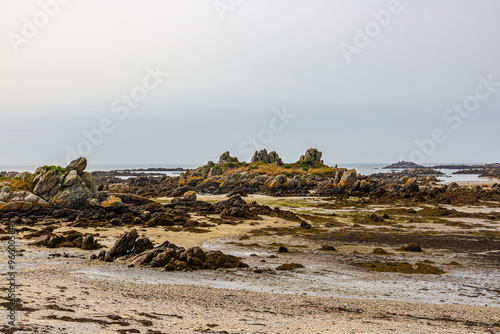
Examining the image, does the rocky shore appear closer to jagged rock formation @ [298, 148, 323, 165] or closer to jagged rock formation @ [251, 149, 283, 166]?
jagged rock formation @ [298, 148, 323, 165]

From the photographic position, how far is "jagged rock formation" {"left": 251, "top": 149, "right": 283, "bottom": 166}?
12406 cm

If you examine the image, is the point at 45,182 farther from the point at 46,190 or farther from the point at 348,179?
the point at 348,179

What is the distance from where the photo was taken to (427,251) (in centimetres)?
2550

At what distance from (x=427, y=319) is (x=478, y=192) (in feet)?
231

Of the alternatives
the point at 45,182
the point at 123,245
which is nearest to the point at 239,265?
the point at 123,245

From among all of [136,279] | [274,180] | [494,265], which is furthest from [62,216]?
[274,180]

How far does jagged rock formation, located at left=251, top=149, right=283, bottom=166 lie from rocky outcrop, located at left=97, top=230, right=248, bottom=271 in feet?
336

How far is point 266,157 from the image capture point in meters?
125

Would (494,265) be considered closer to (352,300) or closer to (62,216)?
(352,300)

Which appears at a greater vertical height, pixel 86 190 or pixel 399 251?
pixel 86 190

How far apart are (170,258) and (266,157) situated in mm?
105326

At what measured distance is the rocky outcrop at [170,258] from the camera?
780 inches

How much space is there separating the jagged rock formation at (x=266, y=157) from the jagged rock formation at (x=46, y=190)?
83486 millimetres

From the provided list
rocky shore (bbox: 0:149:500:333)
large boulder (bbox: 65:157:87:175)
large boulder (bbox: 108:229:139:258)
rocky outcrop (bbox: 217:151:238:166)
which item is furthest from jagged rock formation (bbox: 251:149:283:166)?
large boulder (bbox: 108:229:139:258)
